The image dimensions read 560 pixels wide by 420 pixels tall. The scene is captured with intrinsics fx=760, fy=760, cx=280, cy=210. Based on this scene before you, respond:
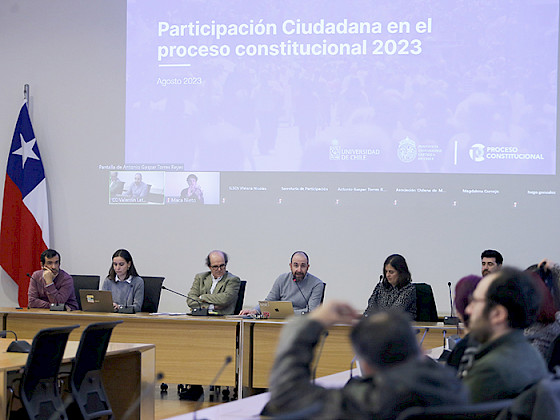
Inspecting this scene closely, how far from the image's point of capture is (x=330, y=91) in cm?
722

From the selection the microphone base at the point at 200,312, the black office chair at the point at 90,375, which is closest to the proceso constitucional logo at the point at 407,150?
the microphone base at the point at 200,312

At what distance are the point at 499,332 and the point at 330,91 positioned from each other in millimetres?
5292

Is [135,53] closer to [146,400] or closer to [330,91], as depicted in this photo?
[330,91]

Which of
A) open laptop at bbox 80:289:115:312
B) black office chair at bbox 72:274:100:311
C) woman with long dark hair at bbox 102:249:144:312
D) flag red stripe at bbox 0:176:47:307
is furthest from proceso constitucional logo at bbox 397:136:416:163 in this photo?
flag red stripe at bbox 0:176:47:307

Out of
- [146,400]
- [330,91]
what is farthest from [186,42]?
[146,400]

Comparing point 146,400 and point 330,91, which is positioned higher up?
point 330,91

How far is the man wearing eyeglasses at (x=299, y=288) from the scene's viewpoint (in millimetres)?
6531

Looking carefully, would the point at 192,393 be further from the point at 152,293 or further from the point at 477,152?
the point at 477,152

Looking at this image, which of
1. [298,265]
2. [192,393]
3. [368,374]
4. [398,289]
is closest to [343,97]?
[298,265]

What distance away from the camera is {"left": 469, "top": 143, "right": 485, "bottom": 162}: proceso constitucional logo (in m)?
6.95

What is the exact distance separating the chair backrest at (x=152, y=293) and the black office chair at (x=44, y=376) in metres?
2.68

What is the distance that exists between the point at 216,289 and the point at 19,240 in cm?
251

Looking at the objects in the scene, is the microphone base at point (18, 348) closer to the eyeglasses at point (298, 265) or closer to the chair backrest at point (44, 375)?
the chair backrest at point (44, 375)

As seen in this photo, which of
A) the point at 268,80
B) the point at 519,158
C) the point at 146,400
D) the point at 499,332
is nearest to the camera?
the point at 499,332
